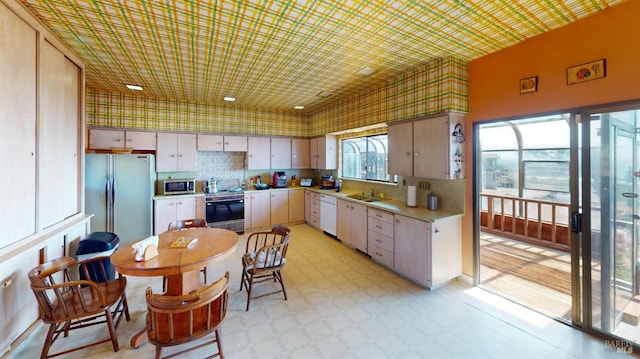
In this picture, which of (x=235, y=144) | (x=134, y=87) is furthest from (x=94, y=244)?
(x=235, y=144)

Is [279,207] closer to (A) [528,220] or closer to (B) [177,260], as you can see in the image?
(B) [177,260]

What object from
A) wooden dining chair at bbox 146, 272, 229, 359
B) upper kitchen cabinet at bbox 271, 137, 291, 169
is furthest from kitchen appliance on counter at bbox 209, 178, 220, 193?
wooden dining chair at bbox 146, 272, 229, 359

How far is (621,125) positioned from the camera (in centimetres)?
214

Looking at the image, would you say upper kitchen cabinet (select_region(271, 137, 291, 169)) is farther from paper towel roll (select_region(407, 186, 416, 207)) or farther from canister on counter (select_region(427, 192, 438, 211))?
canister on counter (select_region(427, 192, 438, 211))

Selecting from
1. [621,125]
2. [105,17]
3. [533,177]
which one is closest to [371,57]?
[621,125]

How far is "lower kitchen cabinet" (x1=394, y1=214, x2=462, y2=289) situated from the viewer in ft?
9.86

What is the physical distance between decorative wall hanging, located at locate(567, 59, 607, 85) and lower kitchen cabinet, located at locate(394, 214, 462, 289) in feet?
5.99

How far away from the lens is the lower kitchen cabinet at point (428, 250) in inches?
118

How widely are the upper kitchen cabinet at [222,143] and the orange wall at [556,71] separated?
451 centimetres

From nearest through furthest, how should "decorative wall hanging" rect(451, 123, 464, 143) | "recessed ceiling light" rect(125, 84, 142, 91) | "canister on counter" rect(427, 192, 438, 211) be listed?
"decorative wall hanging" rect(451, 123, 464, 143) → "canister on counter" rect(427, 192, 438, 211) → "recessed ceiling light" rect(125, 84, 142, 91)

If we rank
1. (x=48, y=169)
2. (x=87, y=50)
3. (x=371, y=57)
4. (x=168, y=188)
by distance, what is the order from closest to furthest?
(x=48, y=169), (x=87, y=50), (x=371, y=57), (x=168, y=188)

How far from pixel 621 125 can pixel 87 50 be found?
5.45 metres

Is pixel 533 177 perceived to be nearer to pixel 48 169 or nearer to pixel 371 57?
pixel 371 57

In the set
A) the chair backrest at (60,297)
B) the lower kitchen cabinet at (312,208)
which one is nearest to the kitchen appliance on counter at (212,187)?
the lower kitchen cabinet at (312,208)
